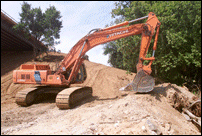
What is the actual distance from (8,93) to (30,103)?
5636mm

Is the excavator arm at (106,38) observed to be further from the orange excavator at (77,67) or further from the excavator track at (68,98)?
the excavator track at (68,98)

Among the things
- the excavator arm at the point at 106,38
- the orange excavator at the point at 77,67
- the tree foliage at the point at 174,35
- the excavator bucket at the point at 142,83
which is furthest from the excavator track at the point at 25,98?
the tree foliage at the point at 174,35

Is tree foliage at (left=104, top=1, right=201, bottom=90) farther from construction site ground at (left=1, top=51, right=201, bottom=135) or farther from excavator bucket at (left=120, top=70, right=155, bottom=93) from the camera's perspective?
excavator bucket at (left=120, top=70, right=155, bottom=93)

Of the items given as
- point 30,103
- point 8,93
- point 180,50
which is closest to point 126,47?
point 180,50

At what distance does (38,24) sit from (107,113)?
18.5 metres

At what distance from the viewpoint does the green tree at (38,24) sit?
64.3ft

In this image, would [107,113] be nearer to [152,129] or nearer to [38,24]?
[152,129]

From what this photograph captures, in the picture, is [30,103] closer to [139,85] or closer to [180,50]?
[139,85]

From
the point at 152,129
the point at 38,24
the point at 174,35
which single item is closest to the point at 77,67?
the point at 152,129

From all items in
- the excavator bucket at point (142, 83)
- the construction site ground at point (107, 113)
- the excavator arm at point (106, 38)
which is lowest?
the construction site ground at point (107, 113)

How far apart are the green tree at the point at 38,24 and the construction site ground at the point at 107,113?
6.78 m

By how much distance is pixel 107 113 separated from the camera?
477cm

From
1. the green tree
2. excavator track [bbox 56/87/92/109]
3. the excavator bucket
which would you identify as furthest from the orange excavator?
the green tree

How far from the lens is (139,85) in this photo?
23.5 feet
